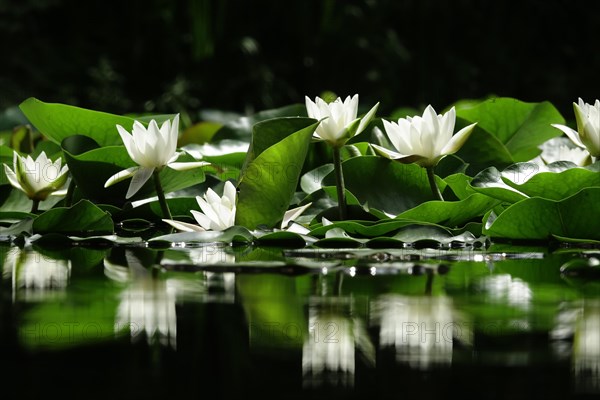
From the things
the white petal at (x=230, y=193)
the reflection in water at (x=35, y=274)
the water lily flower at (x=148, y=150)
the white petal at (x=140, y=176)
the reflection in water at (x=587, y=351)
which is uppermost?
the water lily flower at (x=148, y=150)

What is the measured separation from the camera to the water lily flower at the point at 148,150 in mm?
1100

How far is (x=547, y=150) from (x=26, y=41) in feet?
16.8

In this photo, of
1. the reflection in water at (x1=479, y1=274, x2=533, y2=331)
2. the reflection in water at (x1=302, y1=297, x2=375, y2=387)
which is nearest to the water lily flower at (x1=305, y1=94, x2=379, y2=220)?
the reflection in water at (x1=479, y1=274, x2=533, y2=331)

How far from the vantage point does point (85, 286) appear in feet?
2.67

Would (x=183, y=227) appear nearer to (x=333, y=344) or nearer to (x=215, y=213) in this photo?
(x=215, y=213)

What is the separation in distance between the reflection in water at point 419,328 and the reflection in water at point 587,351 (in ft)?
0.25

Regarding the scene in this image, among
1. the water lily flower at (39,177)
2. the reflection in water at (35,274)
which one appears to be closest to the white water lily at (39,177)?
the water lily flower at (39,177)

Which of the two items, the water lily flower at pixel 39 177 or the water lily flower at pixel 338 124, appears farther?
the water lily flower at pixel 39 177

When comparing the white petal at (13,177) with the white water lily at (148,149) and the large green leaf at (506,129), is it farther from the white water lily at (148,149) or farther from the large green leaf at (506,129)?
the large green leaf at (506,129)


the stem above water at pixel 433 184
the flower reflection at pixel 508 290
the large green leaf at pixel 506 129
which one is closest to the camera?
the flower reflection at pixel 508 290

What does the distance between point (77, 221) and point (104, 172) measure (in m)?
0.11

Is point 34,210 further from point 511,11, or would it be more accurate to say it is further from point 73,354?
point 511,11

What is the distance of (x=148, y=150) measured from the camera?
3.63 feet

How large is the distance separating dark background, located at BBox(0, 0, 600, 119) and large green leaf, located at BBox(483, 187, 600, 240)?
4110 mm
